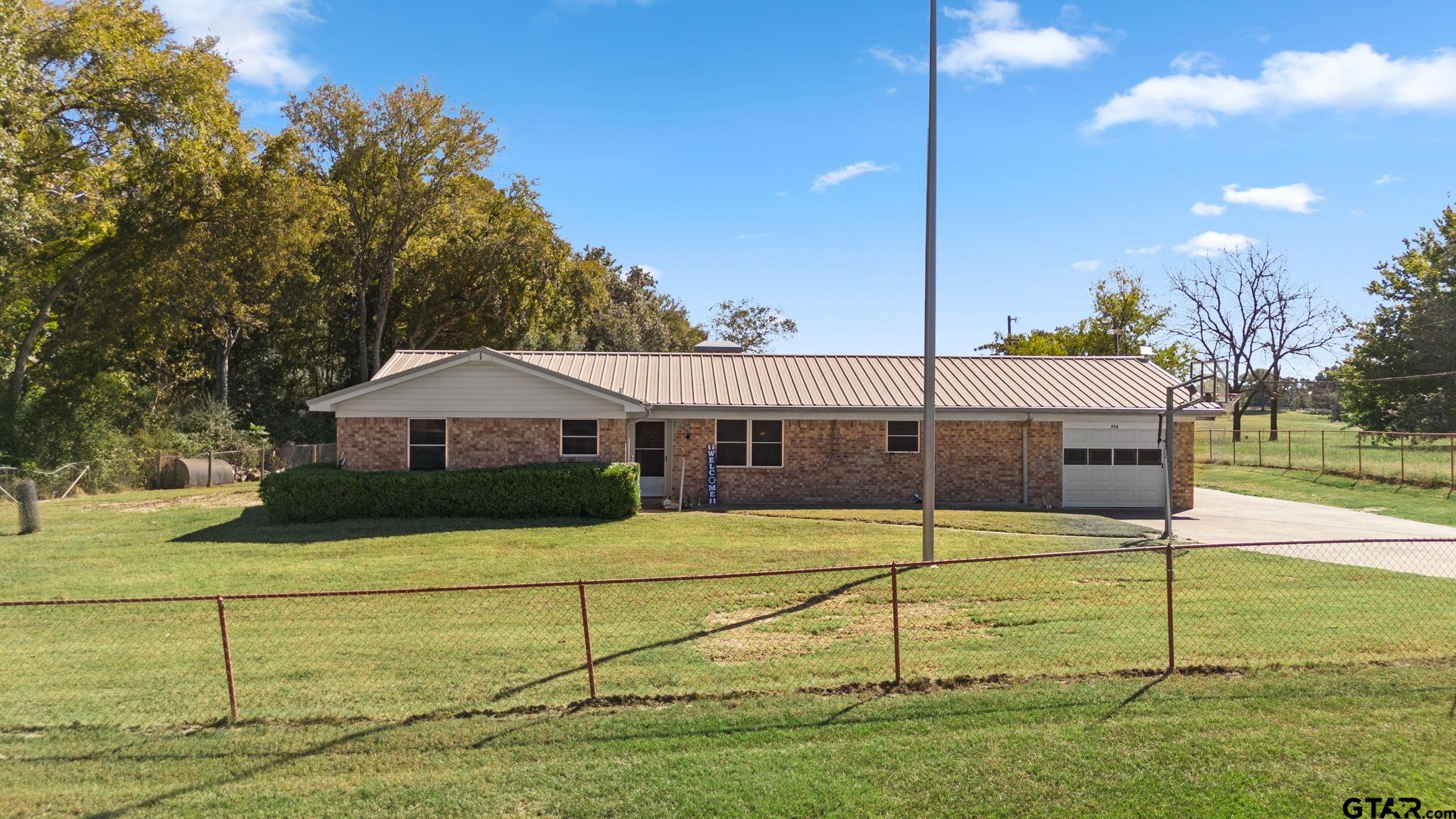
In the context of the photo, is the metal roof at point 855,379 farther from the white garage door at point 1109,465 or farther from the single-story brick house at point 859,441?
the white garage door at point 1109,465

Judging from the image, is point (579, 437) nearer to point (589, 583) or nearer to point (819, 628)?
point (819, 628)

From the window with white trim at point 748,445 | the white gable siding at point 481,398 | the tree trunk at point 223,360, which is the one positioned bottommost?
the window with white trim at point 748,445

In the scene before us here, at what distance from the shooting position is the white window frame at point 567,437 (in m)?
22.2

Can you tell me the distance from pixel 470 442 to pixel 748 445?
6.98 metres

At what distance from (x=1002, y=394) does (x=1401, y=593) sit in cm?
1307

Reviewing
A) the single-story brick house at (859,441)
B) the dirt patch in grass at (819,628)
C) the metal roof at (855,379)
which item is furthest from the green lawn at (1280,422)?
the dirt patch in grass at (819,628)

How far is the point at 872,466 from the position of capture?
2394cm

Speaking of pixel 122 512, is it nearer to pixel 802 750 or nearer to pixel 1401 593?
pixel 802 750

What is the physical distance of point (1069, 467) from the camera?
24.0 metres

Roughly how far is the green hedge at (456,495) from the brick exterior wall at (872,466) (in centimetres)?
409

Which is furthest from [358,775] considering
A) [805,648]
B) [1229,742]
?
[1229,742]

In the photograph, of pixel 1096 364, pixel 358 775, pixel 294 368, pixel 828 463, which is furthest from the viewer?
pixel 294 368

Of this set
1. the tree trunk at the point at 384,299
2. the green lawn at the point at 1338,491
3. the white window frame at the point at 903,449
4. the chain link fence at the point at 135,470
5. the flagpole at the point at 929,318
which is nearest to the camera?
the flagpole at the point at 929,318

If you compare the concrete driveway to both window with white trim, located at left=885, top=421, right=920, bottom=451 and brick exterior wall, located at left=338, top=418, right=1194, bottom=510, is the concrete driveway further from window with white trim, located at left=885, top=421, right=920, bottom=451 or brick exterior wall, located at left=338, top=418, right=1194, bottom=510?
window with white trim, located at left=885, top=421, right=920, bottom=451
